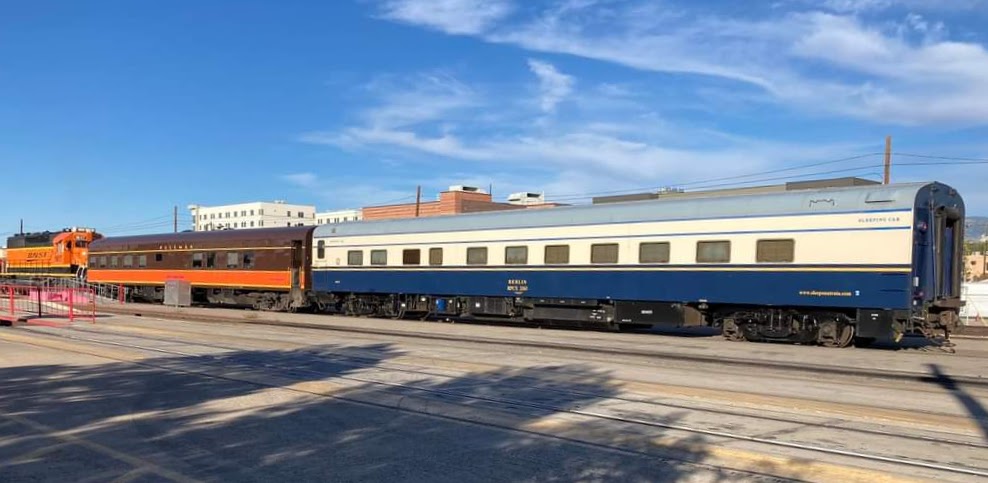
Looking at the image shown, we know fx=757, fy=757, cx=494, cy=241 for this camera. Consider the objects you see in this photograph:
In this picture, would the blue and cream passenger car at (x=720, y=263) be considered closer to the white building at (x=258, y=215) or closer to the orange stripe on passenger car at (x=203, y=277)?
the orange stripe on passenger car at (x=203, y=277)

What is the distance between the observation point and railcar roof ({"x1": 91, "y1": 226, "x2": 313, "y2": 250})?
30.7 metres

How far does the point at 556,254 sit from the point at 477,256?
3.12m

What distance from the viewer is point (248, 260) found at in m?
32.0

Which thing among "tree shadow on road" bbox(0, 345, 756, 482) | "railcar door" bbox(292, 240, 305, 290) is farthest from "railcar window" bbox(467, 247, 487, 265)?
"tree shadow on road" bbox(0, 345, 756, 482)

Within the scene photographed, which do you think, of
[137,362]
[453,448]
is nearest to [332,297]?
[137,362]

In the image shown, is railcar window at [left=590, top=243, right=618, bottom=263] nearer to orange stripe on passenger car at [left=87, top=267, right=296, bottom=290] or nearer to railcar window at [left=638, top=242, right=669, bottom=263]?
railcar window at [left=638, top=242, right=669, bottom=263]

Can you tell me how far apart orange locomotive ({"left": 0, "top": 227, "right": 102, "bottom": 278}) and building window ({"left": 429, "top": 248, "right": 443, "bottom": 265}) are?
91.8ft

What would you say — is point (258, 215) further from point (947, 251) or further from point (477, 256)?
point (947, 251)

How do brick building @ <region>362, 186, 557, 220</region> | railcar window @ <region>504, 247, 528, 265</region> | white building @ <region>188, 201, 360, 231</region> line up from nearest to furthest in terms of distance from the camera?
railcar window @ <region>504, 247, 528, 265</region>, brick building @ <region>362, 186, 557, 220</region>, white building @ <region>188, 201, 360, 231</region>

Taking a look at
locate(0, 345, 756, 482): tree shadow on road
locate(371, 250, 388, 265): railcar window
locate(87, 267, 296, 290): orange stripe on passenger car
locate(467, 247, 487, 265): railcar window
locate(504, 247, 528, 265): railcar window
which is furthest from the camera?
locate(87, 267, 296, 290): orange stripe on passenger car

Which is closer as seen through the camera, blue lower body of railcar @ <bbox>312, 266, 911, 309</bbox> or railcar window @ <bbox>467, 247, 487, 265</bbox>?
blue lower body of railcar @ <bbox>312, 266, 911, 309</bbox>

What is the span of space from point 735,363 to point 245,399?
8.61 m

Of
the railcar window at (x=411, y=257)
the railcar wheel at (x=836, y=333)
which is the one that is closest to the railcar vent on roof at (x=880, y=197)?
the railcar wheel at (x=836, y=333)

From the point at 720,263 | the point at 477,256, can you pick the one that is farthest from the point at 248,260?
the point at 720,263
